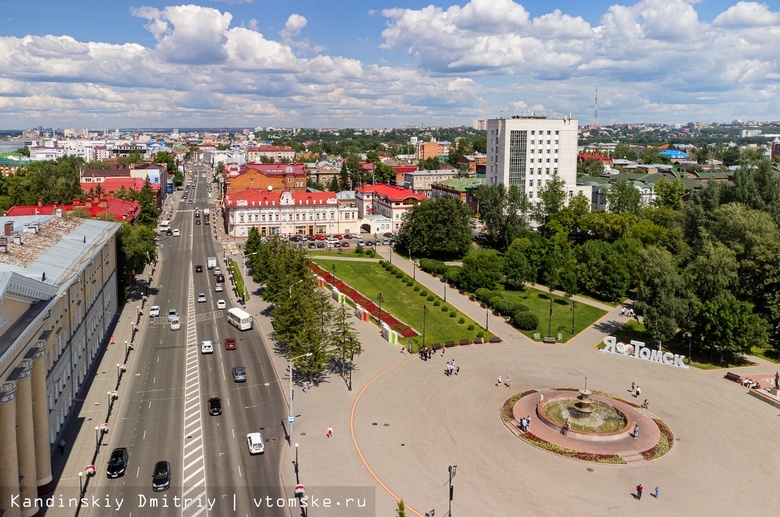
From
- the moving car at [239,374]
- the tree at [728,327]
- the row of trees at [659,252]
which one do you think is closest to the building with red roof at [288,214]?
the row of trees at [659,252]

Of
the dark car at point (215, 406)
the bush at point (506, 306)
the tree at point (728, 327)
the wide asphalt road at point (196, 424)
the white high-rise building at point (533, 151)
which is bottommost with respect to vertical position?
the wide asphalt road at point (196, 424)

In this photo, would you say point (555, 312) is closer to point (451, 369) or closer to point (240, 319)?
point (451, 369)

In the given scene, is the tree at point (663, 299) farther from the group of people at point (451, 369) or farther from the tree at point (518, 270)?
the group of people at point (451, 369)

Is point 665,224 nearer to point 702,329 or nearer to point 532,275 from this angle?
point 532,275

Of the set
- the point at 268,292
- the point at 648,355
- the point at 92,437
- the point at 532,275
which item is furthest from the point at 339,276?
the point at 92,437

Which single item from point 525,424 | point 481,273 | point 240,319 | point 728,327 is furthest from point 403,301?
point 728,327

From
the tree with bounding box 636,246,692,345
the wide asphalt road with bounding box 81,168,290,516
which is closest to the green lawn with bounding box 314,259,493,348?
the tree with bounding box 636,246,692,345

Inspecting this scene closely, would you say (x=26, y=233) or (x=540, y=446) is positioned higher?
(x=26, y=233)
